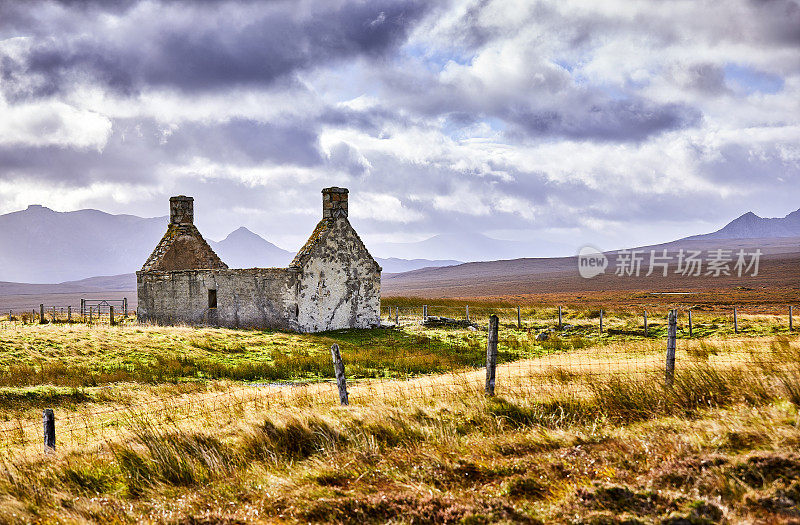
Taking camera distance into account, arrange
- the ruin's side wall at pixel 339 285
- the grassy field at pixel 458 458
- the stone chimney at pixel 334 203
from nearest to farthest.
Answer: the grassy field at pixel 458 458
the ruin's side wall at pixel 339 285
the stone chimney at pixel 334 203

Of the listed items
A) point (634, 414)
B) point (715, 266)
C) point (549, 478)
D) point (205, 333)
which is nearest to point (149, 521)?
point (549, 478)

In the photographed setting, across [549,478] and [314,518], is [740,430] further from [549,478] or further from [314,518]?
Answer: [314,518]

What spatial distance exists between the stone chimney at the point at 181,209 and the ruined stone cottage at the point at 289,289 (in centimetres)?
199

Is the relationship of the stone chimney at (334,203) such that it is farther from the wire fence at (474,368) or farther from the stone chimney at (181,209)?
the stone chimney at (181,209)

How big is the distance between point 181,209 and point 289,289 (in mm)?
11222

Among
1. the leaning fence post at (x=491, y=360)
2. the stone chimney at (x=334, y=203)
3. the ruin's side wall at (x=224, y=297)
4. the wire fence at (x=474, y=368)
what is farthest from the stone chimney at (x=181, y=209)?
the leaning fence post at (x=491, y=360)

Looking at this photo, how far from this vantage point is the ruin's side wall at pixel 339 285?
1158 inches

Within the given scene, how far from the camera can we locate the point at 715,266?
502 ft

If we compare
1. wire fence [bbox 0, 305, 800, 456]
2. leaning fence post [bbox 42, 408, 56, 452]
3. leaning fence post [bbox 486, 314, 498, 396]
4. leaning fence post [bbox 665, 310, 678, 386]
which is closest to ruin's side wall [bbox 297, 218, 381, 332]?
A: wire fence [bbox 0, 305, 800, 456]

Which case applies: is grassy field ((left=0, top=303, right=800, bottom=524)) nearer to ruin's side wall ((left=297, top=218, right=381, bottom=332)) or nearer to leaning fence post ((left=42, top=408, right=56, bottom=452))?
leaning fence post ((left=42, top=408, right=56, bottom=452))

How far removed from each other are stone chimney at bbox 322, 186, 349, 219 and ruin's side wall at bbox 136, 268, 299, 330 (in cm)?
397

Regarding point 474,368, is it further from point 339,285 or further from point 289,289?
point 339,285

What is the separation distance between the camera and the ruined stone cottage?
95.9 feet

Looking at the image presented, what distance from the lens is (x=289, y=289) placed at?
29031 mm
